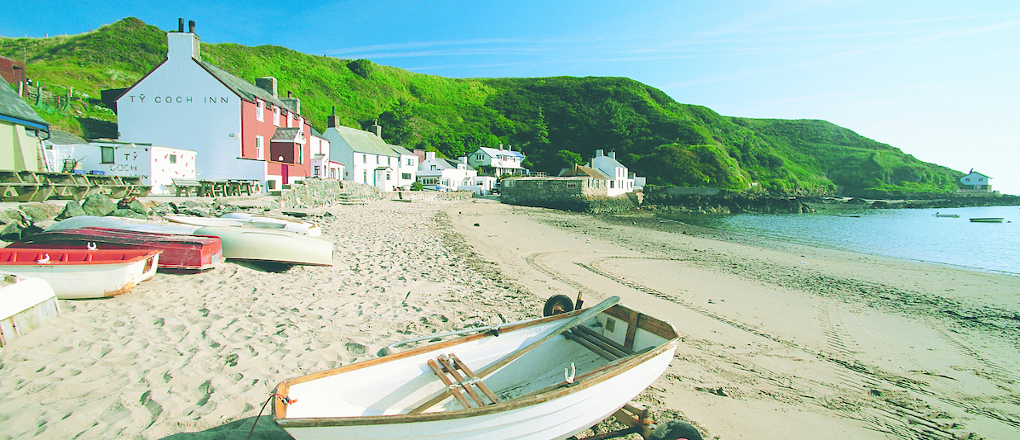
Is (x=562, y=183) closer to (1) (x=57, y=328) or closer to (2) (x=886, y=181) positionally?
(1) (x=57, y=328)

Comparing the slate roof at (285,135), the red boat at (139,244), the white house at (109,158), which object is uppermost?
the slate roof at (285,135)

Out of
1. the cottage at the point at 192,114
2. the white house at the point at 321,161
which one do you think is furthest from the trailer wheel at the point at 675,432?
the white house at the point at 321,161

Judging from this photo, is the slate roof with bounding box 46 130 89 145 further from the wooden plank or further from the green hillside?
the wooden plank

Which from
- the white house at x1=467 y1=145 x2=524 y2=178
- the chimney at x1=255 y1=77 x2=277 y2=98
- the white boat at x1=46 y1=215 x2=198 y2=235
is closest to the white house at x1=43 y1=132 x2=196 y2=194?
the white boat at x1=46 y1=215 x2=198 y2=235

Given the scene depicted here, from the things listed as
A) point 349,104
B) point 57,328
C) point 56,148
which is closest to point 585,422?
point 57,328

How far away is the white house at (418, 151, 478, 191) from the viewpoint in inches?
2317

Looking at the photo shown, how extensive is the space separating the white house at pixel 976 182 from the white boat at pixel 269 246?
559ft

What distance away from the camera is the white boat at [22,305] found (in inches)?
172

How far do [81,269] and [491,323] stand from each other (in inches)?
220

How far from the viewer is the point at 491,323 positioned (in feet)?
21.6

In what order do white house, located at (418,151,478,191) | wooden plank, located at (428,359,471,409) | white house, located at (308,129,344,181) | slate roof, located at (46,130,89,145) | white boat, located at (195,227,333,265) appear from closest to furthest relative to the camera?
wooden plank, located at (428,359,471,409) → white boat, located at (195,227,333,265) → slate roof, located at (46,130,89,145) → white house, located at (308,129,344,181) → white house, located at (418,151,478,191)

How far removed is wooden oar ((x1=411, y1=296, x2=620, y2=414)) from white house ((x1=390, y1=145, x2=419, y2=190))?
4841 cm

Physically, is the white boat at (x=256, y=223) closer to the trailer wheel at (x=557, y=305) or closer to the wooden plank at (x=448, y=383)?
the trailer wheel at (x=557, y=305)

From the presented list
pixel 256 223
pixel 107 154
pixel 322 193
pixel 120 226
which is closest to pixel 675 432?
pixel 120 226
